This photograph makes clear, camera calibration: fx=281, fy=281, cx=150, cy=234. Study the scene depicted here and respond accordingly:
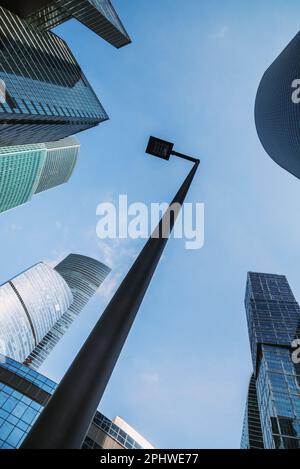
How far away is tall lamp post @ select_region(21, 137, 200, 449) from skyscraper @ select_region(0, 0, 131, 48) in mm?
81852

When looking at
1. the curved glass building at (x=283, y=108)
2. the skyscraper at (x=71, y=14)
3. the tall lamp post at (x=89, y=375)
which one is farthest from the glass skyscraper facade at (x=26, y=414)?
the curved glass building at (x=283, y=108)

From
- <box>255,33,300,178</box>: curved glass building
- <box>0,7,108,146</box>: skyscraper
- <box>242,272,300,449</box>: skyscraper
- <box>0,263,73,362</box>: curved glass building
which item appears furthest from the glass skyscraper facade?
<box>0,263,73,362</box>: curved glass building

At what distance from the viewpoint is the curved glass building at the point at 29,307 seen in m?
139

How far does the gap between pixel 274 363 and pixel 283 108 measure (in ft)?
315

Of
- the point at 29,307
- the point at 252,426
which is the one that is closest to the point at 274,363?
the point at 252,426

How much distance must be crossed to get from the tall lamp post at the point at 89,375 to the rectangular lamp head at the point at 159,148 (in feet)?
17.0

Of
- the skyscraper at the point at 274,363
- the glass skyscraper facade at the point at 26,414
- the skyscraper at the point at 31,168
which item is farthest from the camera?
the skyscraper at the point at 31,168

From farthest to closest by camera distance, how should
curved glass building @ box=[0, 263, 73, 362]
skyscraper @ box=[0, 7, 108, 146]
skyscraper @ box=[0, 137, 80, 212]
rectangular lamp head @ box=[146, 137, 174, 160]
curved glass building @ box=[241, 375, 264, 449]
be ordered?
curved glass building @ box=[0, 263, 73, 362], skyscraper @ box=[0, 137, 80, 212], curved glass building @ box=[241, 375, 264, 449], skyscraper @ box=[0, 7, 108, 146], rectangular lamp head @ box=[146, 137, 174, 160]

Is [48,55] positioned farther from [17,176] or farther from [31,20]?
[17,176]

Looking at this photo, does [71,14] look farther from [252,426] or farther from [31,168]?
[252,426]

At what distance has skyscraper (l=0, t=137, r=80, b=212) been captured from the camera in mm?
123562

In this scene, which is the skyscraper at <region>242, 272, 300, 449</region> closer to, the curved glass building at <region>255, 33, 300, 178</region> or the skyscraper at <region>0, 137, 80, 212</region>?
the curved glass building at <region>255, 33, 300, 178</region>

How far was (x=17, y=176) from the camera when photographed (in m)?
133

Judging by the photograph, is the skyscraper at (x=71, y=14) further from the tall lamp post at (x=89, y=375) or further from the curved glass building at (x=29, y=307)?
the curved glass building at (x=29, y=307)
